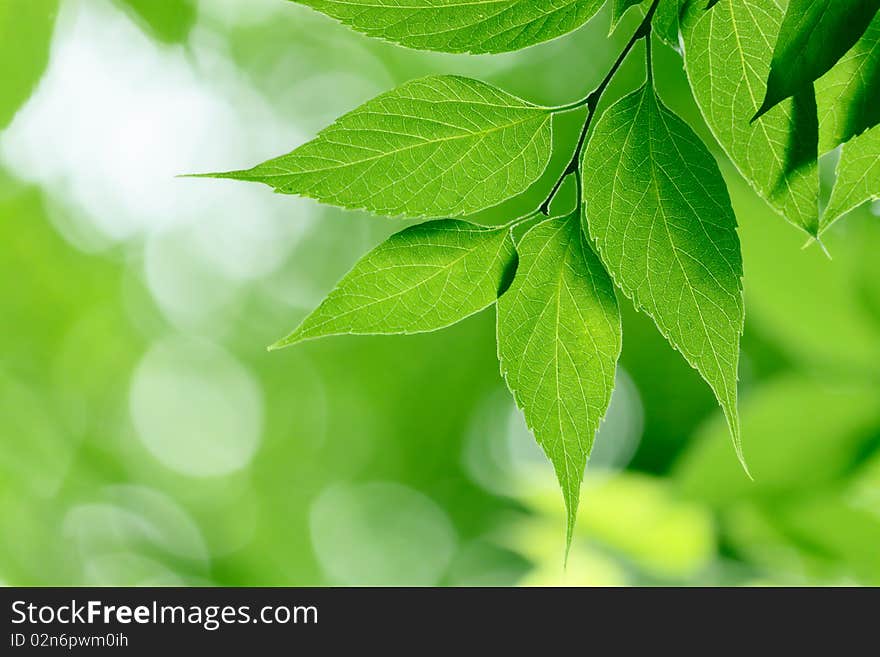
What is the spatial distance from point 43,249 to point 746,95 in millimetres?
3241

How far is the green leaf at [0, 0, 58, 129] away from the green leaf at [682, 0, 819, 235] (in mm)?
469

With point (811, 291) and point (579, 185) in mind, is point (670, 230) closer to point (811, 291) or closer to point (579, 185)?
point (579, 185)

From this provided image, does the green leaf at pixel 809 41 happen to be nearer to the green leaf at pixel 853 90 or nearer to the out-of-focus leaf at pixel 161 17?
the green leaf at pixel 853 90

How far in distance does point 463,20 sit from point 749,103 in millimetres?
117

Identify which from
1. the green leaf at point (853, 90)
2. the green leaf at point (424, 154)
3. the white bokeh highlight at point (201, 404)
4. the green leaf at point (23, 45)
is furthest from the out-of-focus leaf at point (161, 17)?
the white bokeh highlight at point (201, 404)

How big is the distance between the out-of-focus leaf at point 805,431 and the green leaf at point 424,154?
53 cm

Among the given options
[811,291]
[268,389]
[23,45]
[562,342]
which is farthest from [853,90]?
[268,389]

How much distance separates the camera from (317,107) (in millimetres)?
4539

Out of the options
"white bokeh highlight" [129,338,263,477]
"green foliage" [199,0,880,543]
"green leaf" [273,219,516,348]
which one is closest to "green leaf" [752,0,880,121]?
"green foliage" [199,0,880,543]

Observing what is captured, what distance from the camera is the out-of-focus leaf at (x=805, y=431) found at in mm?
825

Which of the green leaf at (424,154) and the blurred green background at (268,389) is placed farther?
the blurred green background at (268,389)
